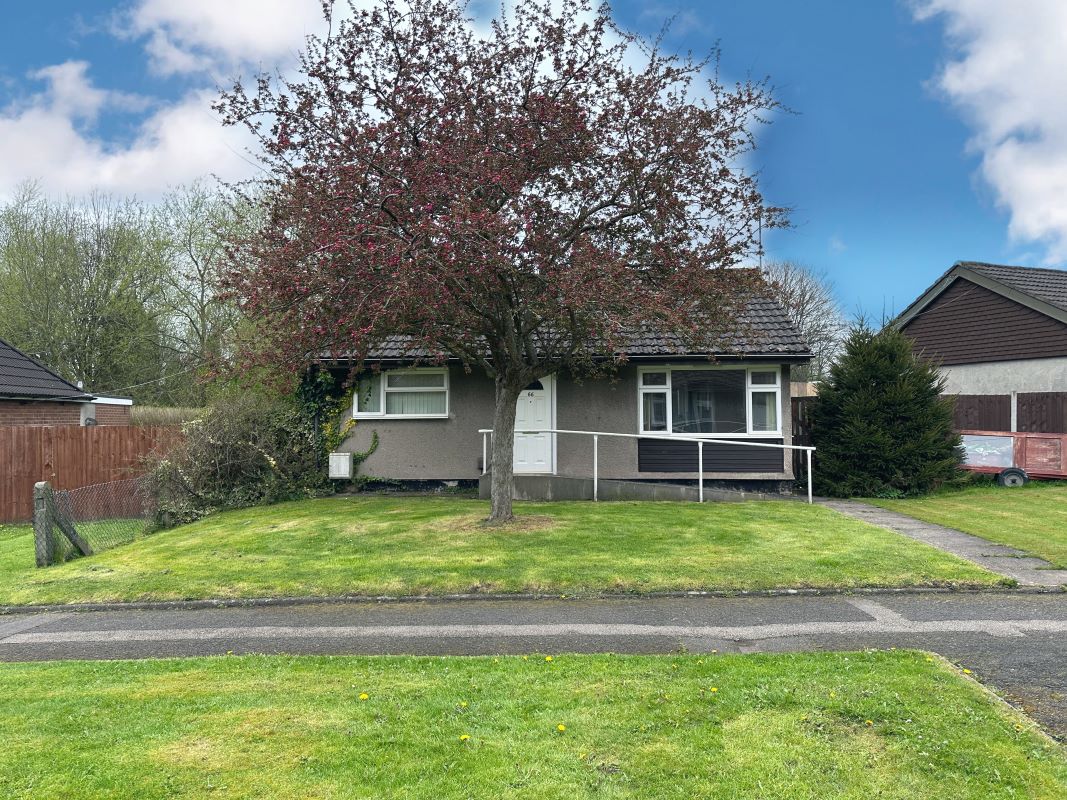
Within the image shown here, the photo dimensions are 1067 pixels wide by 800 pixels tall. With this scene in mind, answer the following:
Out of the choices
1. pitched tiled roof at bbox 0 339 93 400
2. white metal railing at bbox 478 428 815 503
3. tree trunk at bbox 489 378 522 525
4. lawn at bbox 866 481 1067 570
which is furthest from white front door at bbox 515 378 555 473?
pitched tiled roof at bbox 0 339 93 400

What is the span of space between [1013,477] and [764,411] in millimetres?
6066

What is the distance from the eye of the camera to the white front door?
16.6 meters

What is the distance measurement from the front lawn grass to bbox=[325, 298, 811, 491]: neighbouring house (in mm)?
10807

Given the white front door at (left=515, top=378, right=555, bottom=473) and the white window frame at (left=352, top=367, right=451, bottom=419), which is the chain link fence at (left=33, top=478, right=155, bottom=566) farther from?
the white front door at (left=515, top=378, right=555, bottom=473)

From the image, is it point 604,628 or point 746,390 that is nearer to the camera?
point 604,628

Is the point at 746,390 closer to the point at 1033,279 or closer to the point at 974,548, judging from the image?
the point at 974,548

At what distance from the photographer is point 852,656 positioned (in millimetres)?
5566

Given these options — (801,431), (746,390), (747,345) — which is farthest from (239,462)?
(801,431)

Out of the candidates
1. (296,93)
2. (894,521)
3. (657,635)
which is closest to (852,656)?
(657,635)

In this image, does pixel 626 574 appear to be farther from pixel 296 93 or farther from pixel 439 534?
pixel 296 93

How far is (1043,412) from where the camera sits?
19.1 metres

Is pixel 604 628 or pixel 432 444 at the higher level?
pixel 432 444

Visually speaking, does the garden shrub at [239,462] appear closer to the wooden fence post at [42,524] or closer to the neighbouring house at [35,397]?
the wooden fence post at [42,524]

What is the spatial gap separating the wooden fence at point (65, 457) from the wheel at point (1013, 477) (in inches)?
720
